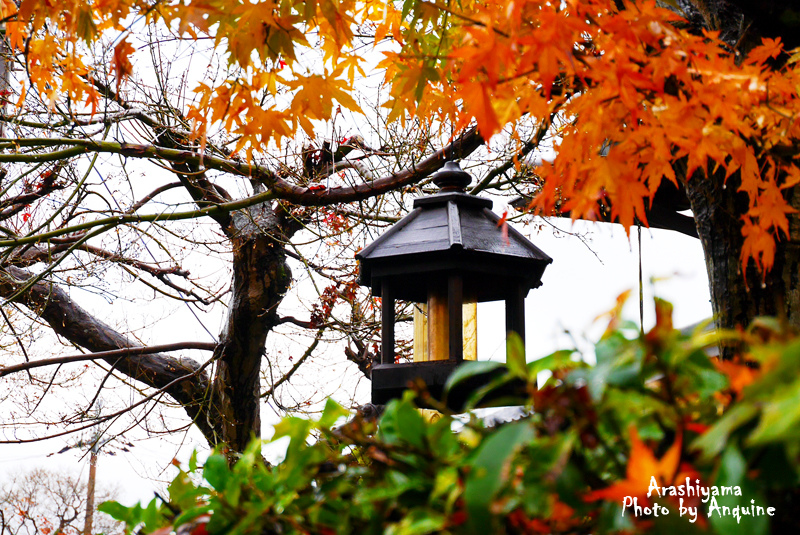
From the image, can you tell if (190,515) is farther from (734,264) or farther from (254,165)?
(254,165)

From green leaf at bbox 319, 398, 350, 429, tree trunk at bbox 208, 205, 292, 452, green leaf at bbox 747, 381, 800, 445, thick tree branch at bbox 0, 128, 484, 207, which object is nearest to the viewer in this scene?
green leaf at bbox 747, 381, 800, 445

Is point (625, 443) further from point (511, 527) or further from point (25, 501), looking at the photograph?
point (25, 501)

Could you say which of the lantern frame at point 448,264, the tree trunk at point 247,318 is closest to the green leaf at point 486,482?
the lantern frame at point 448,264


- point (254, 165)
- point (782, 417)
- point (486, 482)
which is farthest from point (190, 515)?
point (254, 165)

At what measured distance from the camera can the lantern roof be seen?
2.53 m

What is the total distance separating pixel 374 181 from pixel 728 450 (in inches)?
152

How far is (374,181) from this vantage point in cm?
424

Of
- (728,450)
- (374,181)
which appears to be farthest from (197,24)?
(374,181)

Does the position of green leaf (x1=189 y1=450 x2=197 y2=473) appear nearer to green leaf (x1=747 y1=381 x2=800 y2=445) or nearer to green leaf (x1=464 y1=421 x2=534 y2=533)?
green leaf (x1=464 y1=421 x2=534 y2=533)

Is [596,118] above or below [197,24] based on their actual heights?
below

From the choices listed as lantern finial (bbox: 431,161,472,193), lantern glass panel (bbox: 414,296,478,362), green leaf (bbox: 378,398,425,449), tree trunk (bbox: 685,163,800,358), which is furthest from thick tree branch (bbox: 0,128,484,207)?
green leaf (bbox: 378,398,425,449)

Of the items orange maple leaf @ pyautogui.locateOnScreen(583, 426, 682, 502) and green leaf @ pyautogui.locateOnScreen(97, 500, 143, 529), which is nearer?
orange maple leaf @ pyautogui.locateOnScreen(583, 426, 682, 502)

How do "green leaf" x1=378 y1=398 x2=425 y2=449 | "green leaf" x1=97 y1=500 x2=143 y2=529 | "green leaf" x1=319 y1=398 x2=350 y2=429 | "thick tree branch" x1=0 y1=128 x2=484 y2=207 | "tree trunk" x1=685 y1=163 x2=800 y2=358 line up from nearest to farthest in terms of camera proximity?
"green leaf" x1=378 y1=398 x2=425 y2=449, "green leaf" x1=319 y1=398 x2=350 y2=429, "green leaf" x1=97 y1=500 x2=143 y2=529, "tree trunk" x1=685 y1=163 x2=800 y2=358, "thick tree branch" x1=0 y1=128 x2=484 y2=207

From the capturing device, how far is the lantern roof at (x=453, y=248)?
2.53 meters
